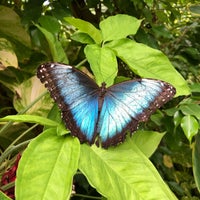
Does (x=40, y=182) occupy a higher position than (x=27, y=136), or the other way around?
(x=40, y=182)

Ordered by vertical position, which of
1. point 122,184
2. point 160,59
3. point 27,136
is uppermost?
point 160,59

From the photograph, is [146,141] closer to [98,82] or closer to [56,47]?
[98,82]

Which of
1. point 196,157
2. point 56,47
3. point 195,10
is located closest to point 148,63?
point 56,47

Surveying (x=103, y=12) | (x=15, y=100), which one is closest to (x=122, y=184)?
(x=15, y=100)

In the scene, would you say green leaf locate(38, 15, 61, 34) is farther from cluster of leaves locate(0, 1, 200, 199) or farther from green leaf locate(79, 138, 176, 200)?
green leaf locate(79, 138, 176, 200)

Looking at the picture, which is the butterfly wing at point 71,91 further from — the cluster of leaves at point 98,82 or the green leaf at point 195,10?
the green leaf at point 195,10

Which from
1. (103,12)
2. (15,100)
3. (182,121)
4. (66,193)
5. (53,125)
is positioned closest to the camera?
(66,193)

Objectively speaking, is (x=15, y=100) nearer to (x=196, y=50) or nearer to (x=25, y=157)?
(x=25, y=157)

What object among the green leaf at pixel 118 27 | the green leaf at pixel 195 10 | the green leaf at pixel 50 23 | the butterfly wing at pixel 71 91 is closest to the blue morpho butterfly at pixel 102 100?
the butterfly wing at pixel 71 91
